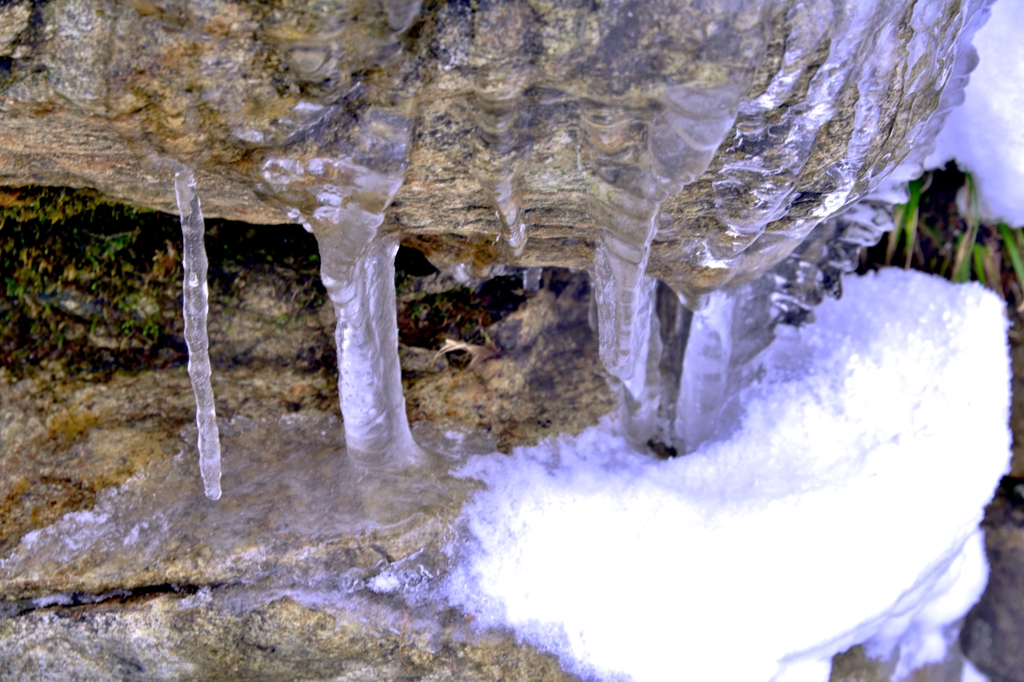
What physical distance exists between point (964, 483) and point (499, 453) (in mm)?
1432

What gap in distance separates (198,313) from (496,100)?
2.91ft

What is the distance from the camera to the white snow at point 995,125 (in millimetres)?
2350

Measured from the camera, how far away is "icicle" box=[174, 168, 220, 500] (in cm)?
155

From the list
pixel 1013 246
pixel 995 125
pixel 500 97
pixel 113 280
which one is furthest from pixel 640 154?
pixel 1013 246

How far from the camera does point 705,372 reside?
228 cm

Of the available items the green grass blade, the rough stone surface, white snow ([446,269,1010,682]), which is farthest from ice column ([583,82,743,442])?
the rough stone surface

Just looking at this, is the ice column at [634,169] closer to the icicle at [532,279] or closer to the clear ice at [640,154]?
the clear ice at [640,154]

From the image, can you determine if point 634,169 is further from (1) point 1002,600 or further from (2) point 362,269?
(1) point 1002,600

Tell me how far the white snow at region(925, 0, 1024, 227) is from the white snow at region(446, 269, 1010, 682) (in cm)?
45

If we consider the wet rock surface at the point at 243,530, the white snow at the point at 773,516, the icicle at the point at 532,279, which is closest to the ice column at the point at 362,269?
the wet rock surface at the point at 243,530

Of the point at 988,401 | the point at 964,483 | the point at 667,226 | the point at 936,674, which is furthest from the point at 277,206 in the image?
the point at 936,674

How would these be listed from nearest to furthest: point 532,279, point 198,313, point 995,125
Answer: point 198,313, point 532,279, point 995,125

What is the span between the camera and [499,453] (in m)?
2.19

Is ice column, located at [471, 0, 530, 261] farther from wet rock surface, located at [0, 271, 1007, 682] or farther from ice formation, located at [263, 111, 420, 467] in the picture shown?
wet rock surface, located at [0, 271, 1007, 682]
